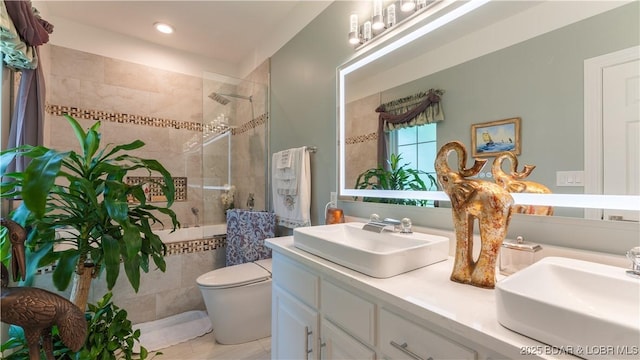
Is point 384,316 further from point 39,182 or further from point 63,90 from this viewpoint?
point 63,90

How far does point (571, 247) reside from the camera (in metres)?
0.87

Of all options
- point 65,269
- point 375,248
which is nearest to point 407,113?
point 375,248

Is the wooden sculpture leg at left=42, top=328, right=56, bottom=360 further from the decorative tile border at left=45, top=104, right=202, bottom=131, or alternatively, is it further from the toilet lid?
the decorative tile border at left=45, top=104, right=202, bottom=131

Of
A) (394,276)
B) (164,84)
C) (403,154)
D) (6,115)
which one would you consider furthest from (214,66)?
(394,276)

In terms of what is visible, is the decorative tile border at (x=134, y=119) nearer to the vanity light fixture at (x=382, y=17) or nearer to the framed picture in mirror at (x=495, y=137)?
the vanity light fixture at (x=382, y=17)

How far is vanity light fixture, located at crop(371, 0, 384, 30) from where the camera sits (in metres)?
1.49

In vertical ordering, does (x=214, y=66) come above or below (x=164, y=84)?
above

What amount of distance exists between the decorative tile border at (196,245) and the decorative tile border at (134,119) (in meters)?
1.15

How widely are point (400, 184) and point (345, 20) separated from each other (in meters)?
1.13

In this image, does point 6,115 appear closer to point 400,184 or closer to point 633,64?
point 400,184

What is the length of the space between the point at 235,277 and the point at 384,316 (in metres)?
1.40

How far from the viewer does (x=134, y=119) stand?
9.40 ft

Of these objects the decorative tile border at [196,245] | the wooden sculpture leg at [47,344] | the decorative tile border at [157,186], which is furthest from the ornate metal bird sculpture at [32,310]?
the decorative tile border at [157,186]

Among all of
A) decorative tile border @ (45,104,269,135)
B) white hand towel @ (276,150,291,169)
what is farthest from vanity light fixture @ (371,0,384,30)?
decorative tile border @ (45,104,269,135)
